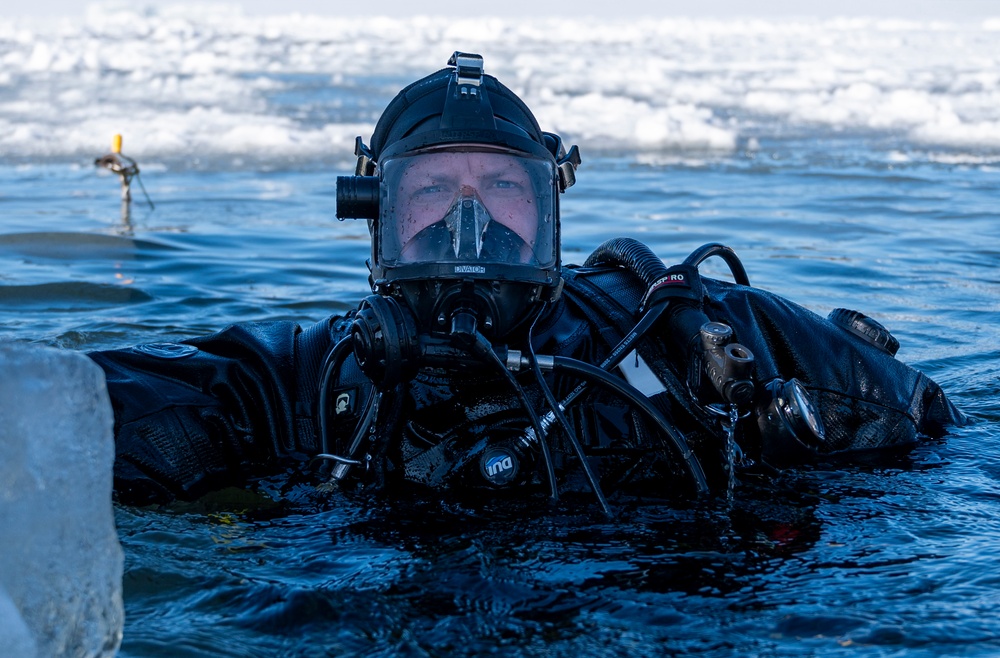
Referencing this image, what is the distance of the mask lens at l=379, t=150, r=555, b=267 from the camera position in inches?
118

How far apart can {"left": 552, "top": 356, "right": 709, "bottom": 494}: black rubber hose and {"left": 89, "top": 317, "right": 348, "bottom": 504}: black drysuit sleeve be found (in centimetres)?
77

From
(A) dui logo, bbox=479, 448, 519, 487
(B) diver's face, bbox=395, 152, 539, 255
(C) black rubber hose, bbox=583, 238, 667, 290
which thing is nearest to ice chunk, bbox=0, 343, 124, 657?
(A) dui logo, bbox=479, 448, 519, 487

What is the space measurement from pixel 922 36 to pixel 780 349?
39910mm

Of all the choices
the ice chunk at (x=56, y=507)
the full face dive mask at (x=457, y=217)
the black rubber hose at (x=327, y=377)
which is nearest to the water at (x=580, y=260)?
the black rubber hose at (x=327, y=377)

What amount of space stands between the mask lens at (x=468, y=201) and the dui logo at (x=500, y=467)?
49 centimetres

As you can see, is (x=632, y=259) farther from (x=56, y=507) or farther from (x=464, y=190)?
(x=56, y=507)

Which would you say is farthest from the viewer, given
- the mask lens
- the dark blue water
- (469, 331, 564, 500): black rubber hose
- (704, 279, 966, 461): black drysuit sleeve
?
(704, 279, 966, 461): black drysuit sleeve

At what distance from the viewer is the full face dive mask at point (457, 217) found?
2850 millimetres

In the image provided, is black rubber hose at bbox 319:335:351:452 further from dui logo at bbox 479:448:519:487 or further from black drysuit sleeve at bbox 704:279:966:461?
black drysuit sleeve at bbox 704:279:966:461

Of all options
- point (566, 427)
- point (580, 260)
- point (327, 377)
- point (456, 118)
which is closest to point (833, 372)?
point (566, 427)

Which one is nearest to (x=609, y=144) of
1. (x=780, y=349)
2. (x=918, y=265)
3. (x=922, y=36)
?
(x=918, y=265)

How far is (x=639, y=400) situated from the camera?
2807 millimetres

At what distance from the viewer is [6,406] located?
185 centimetres

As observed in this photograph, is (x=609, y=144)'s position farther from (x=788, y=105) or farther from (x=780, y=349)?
(x=780, y=349)
